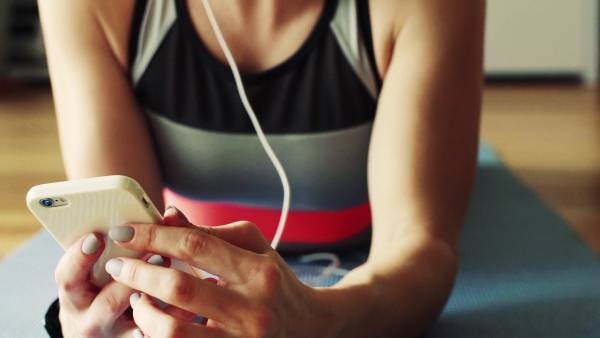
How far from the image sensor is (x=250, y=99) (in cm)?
88

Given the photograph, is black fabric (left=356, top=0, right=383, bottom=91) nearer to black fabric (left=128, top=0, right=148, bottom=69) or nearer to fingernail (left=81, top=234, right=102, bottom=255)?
black fabric (left=128, top=0, right=148, bottom=69)

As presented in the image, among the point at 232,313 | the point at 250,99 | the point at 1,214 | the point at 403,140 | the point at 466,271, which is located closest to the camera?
the point at 232,313

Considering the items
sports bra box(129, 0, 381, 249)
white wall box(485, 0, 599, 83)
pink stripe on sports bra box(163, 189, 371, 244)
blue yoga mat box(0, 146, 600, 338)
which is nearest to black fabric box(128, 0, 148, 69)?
sports bra box(129, 0, 381, 249)

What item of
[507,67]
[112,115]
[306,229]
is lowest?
[507,67]

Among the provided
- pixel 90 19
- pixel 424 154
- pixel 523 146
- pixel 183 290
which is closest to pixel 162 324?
pixel 183 290

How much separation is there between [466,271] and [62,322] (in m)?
0.61

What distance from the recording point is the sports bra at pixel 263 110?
0.85 meters

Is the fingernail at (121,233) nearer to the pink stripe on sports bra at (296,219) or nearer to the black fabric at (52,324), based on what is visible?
the black fabric at (52,324)

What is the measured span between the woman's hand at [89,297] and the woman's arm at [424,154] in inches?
8.7

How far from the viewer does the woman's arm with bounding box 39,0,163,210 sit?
0.81m

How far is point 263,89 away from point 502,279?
43 centimetres

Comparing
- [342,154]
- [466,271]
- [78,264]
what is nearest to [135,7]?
[342,154]

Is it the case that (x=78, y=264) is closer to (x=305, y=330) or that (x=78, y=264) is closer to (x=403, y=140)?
(x=305, y=330)

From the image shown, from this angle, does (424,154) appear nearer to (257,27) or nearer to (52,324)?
(257,27)
